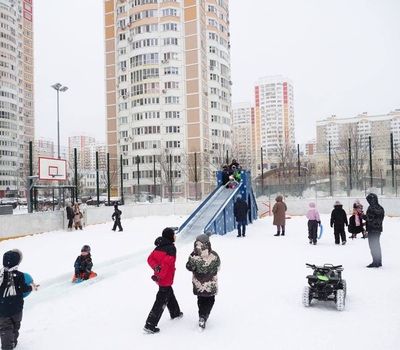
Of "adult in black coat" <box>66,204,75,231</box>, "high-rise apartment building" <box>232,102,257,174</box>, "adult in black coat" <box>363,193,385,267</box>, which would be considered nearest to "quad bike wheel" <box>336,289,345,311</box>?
"adult in black coat" <box>363,193,385,267</box>

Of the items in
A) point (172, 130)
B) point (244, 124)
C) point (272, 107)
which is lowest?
point (172, 130)

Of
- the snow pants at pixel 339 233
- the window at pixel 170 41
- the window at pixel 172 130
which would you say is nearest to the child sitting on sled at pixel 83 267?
the snow pants at pixel 339 233

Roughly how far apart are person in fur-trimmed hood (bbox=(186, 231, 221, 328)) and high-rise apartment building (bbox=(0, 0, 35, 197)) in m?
68.3

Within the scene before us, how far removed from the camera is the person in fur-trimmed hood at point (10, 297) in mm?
4359

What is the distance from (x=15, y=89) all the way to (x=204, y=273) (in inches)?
3502

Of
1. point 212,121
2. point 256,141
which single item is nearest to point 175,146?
point 212,121

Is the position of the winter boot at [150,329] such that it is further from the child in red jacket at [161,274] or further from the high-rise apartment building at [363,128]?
the high-rise apartment building at [363,128]

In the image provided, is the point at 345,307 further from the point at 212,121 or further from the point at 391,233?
the point at 212,121

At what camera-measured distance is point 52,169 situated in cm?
1909

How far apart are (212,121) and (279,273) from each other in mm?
55373

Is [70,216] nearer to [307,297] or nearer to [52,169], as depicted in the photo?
[52,169]

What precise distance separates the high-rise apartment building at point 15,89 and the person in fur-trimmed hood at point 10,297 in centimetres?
6789

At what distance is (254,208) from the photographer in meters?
21.2

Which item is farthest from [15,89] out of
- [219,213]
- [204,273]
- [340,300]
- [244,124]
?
[244,124]
